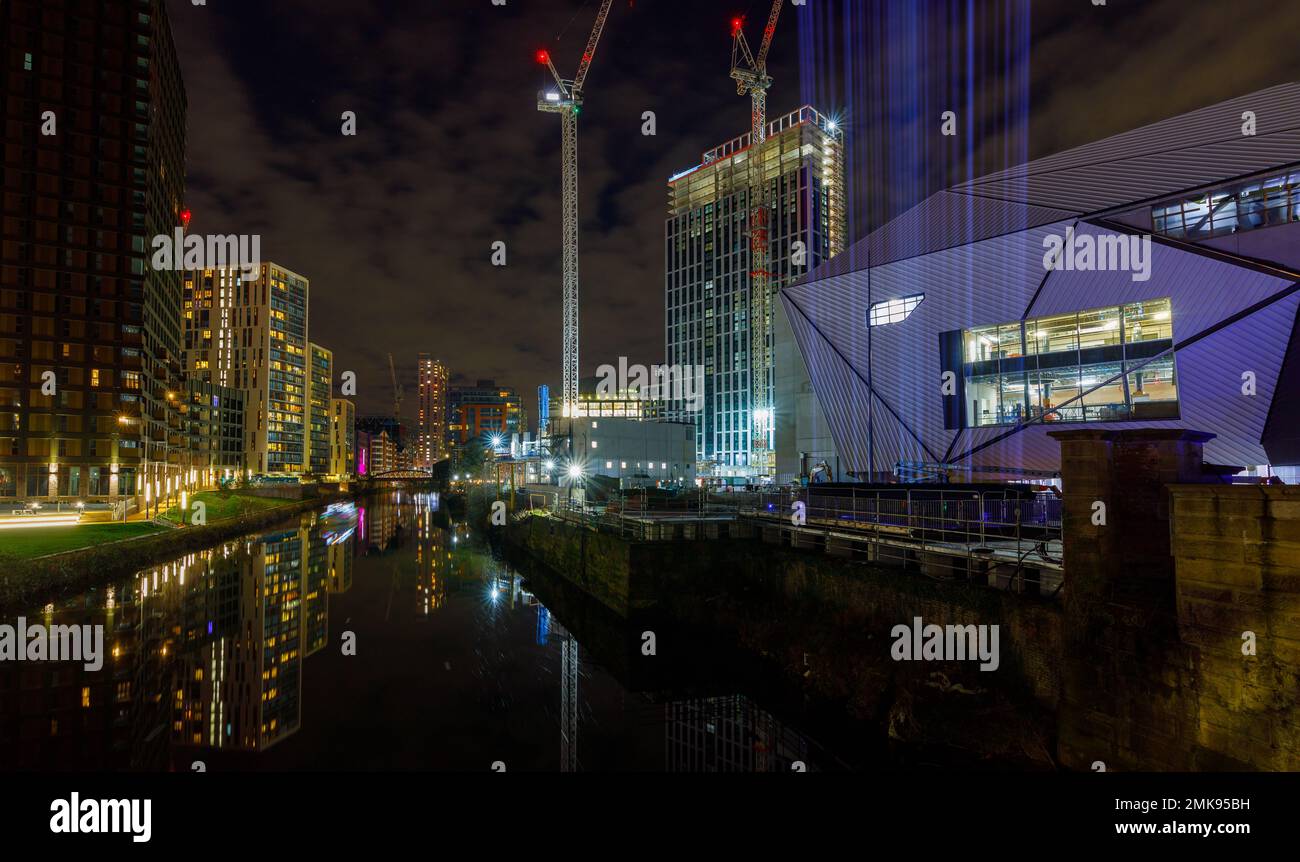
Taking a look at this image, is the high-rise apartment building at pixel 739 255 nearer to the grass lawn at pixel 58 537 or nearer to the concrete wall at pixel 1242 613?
the grass lawn at pixel 58 537

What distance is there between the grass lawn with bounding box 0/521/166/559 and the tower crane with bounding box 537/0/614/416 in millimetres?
72791

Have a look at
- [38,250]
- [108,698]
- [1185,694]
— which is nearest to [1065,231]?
[1185,694]

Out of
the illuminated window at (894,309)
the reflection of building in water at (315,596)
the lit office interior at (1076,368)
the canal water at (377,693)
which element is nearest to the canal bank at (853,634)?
the canal water at (377,693)

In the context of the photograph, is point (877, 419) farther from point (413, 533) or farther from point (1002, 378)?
point (413, 533)

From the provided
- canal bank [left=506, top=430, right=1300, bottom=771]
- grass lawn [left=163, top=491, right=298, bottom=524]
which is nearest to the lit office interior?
canal bank [left=506, top=430, right=1300, bottom=771]

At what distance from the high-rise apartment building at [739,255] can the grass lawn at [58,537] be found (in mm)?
86141

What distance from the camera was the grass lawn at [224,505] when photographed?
200 feet

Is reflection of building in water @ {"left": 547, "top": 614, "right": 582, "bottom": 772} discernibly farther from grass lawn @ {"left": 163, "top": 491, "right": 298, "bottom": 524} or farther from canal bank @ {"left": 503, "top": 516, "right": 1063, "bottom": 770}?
grass lawn @ {"left": 163, "top": 491, "right": 298, "bottom": 524}

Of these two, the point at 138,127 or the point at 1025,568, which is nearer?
the point at 1025,568

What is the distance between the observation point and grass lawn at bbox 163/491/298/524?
2394 inches

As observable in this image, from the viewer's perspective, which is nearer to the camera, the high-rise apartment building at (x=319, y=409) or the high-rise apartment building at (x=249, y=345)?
the high-rise apartment building at (x=249, y=345)

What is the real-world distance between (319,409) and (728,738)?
185 metres

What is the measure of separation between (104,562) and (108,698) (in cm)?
2096
